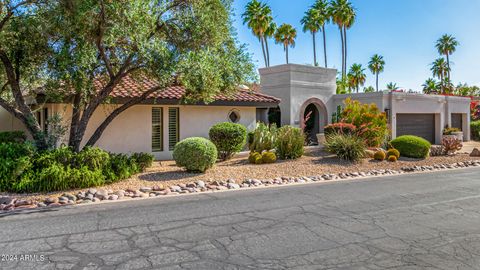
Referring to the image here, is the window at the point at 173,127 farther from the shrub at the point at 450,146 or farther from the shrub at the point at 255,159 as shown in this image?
the shrub at the point at 450,146

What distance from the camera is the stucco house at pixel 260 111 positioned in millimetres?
15938

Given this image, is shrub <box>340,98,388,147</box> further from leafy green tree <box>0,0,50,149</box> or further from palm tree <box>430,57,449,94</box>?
palm tree <box>430,57,449,94</box>

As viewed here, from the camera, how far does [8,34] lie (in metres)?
10.6

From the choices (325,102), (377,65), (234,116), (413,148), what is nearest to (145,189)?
(234,116)

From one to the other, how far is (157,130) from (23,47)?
6991mm

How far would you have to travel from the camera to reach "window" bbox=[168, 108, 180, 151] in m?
17.3

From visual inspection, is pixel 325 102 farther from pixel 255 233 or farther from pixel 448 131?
pixel 255 233

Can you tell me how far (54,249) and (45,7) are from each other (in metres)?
7.70

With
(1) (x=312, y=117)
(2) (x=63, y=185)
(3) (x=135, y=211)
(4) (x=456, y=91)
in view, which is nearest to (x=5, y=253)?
(3) (x=135, y=211)

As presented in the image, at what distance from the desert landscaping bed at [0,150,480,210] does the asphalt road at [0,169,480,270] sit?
984 mm

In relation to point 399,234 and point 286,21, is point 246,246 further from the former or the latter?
point 286,21

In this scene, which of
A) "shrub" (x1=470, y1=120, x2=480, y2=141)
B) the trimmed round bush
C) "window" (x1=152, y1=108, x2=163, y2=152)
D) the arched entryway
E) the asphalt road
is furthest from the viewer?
"shrub" (x1=470, y1=120, x2=480, y2=141)

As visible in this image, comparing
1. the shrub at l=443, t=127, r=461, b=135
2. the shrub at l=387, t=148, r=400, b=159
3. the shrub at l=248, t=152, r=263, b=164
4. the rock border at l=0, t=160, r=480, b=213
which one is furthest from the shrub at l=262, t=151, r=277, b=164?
the shrub at l=443, t=127, r=461, b=135

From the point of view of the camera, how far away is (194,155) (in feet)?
40.8
